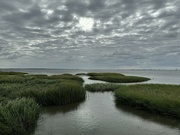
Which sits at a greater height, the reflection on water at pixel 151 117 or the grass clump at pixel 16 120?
the grass clump at pixel 16 120

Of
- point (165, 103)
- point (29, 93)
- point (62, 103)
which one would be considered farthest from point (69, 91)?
point (165, 103)

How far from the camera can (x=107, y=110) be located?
13781mm

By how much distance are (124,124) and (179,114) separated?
3261mm

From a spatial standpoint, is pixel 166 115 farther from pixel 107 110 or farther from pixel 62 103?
pixel 62 103

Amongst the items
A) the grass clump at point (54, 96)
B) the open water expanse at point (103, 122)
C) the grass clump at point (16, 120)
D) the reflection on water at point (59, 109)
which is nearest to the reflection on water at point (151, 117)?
the open water expanse at point (103, 122)

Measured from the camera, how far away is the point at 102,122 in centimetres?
1072

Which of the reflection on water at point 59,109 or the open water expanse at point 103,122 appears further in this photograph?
the reflection on water at point 59,109

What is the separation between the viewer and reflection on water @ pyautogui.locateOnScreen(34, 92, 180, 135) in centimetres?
921

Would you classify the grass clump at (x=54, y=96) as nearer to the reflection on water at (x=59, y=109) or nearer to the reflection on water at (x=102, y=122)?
the reflection on water at (x=59, y=109)

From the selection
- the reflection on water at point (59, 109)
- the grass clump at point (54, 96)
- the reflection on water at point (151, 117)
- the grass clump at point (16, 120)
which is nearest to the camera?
the grass clump at point (16, 120)

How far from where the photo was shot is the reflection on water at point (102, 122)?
30.2 feet

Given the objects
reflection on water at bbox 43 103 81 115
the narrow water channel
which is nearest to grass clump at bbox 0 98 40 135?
the narrow water channel

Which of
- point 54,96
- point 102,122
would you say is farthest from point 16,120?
point 54,96

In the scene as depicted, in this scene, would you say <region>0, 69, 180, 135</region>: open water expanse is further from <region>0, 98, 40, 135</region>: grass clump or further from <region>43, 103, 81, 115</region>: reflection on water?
<region>0, 98, 40, 135</region>: grass clump
